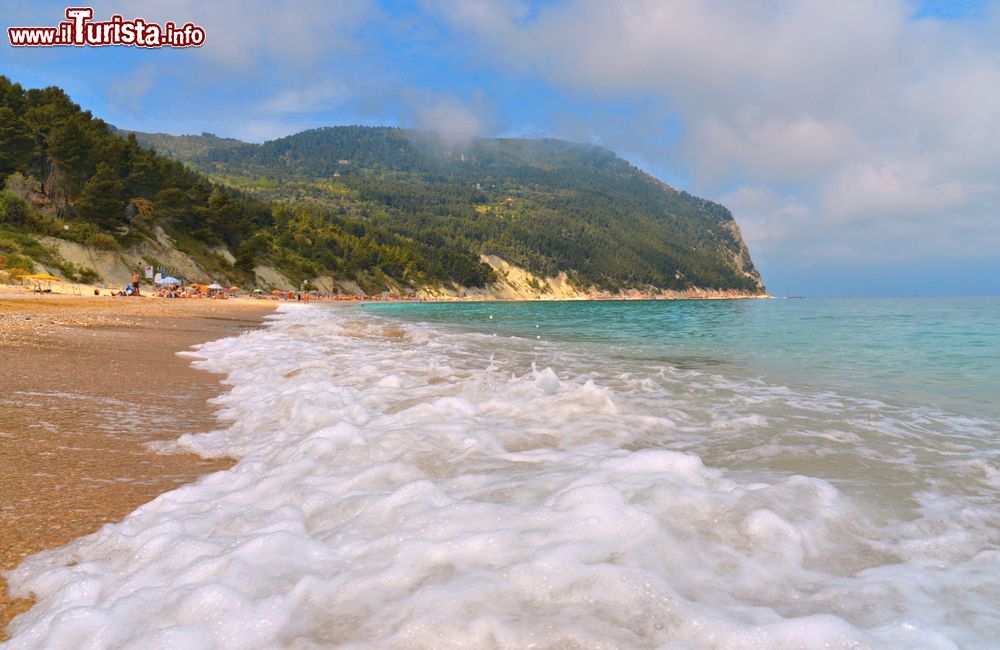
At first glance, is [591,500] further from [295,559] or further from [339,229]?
[339,229]

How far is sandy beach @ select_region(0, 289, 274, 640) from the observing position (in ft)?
10.8

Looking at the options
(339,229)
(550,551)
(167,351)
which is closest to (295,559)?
(550,551)

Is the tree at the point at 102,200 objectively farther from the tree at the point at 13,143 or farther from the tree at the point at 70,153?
the tree at the point at 13,143

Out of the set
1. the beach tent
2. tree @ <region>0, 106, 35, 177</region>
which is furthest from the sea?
tree @ <region>0, 106, 35, 177</region>

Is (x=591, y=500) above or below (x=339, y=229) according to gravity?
below

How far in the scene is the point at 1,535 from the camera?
302 cm

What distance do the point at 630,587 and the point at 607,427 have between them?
357 centimetres

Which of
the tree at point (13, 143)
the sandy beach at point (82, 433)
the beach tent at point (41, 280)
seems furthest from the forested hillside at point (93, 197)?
the sandy beach at point (82, 433)

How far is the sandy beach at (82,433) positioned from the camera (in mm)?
3299

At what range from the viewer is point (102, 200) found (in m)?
52.7

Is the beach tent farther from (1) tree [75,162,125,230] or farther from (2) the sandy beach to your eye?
(2) the sandy beach

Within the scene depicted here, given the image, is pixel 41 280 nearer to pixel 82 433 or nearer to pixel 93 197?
pixel 93 197

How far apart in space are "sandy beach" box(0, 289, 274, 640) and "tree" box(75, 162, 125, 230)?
52591mm

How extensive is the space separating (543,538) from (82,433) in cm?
488
